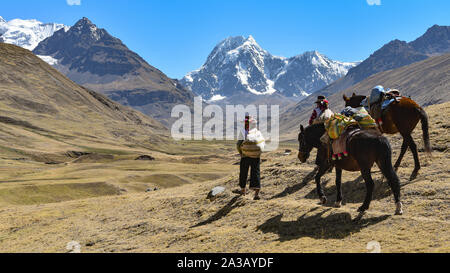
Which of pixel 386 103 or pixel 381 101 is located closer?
pixel 386 103

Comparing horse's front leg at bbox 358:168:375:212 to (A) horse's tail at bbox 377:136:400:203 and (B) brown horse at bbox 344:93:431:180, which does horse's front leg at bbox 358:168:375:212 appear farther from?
(B) brown horse at bbox 344:93:431:180

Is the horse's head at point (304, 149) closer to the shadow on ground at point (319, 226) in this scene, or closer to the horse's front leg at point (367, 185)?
the shadow on ground at point (319, 226)

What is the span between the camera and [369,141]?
37.0 ft

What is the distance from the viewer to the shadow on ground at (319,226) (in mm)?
10977

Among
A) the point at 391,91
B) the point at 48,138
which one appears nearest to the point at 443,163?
the point at 391,91

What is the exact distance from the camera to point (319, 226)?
1175cm

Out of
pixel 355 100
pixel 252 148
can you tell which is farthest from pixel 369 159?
pixel 355 100

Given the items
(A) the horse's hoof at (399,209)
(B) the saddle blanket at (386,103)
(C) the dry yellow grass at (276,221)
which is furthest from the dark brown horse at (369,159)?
(B) the saddle blanket at (386,103)

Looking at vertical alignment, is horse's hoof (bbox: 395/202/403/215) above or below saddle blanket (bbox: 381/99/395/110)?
below

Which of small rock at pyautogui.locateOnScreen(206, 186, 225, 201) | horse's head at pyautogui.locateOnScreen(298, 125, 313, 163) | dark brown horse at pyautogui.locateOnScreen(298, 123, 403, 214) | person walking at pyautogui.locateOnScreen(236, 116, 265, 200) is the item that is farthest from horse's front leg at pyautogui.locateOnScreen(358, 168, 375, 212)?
small rock at pyautogui.locateOnScreen(206, 186, 225, 201)

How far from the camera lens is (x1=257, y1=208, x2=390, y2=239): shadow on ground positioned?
11.0 meters

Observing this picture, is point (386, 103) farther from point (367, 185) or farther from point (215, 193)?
point (215, 193)
